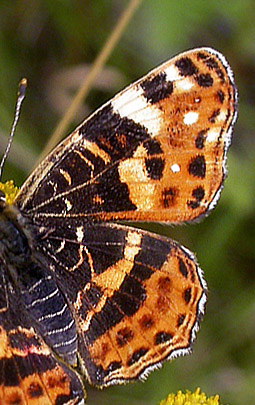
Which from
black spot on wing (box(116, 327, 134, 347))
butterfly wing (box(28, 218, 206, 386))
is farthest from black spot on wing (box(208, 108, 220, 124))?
black spot on wing (box(116, 327, 134, 347))

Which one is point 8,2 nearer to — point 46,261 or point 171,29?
point 171,29

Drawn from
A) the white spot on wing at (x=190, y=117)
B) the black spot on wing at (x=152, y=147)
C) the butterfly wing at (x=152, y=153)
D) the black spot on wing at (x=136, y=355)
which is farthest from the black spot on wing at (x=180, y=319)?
the white spot on wing at (x=190, y=117)

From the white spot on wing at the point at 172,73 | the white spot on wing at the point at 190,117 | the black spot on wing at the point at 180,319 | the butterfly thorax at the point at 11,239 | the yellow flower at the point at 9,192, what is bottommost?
the black spot on wing at the point at 180,319

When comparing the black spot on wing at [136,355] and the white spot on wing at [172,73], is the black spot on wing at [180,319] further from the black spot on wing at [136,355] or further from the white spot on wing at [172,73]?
the white spot on wing at [172,73]

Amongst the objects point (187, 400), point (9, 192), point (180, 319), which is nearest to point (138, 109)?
point (9, 192)

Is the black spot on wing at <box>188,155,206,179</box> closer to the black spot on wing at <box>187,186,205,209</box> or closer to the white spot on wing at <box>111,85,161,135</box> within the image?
the black spot on wing at <box>187,186,205,209</box>

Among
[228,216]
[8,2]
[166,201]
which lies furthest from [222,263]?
[8,2]

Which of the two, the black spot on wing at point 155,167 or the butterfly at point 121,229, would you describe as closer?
the butterfly at point 121,229

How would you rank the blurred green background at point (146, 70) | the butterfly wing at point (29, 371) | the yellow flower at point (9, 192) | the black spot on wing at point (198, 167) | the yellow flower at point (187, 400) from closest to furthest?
the butterfly wing at point (29, 371), the black spot on wing at point (198, 167), the yellow flower at point (187, 400), the yellow flower at point (9, 192), the blurred green background at point (146, 70)
